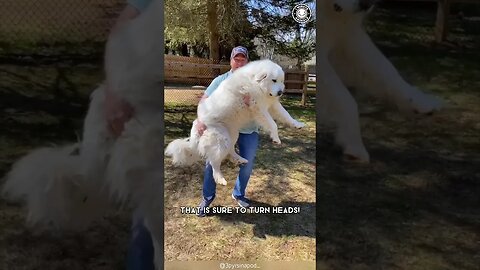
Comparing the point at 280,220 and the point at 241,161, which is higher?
the point at 241,161

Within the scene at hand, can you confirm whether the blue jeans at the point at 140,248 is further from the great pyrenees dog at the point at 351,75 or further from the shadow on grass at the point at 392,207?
the great pyrenees dog at the point at 351,75

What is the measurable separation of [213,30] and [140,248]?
4.66 ft

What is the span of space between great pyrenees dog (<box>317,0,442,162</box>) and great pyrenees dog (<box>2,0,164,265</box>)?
98 centimetres

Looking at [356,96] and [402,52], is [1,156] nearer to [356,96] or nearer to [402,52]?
[356,96]

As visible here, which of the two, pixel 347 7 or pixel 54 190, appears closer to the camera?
pixel 347 7

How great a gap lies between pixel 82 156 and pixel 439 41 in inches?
93.4

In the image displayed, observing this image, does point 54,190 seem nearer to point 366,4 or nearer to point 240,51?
point 240,51

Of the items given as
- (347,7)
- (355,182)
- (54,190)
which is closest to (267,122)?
(355,182)

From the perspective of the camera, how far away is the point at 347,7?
2637mm

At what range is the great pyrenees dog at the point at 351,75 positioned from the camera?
2.63m

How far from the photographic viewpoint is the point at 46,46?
9.27 feet

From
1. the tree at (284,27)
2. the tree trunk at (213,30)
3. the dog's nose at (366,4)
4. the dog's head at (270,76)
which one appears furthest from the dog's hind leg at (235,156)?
the dog's nose at (366,4)

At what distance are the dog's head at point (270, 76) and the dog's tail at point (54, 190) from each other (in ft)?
4.06

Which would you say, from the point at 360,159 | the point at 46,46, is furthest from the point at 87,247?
the point at 360,159
